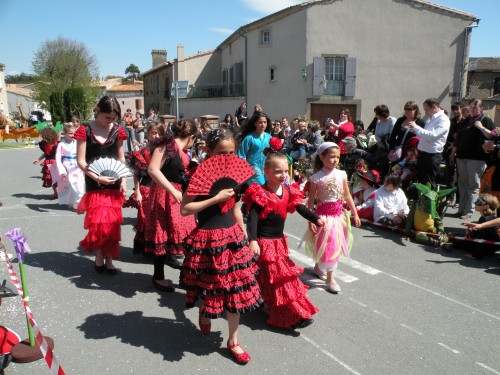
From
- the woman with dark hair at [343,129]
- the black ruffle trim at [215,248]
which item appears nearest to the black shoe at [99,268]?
the black ruffle trim at [215,248]

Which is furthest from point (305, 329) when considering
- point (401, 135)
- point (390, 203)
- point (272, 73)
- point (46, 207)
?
point (272, 73)

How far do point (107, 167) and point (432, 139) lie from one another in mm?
5592

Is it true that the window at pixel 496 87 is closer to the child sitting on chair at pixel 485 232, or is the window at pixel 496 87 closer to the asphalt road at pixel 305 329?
the child sitting on chair at pixel 485 232

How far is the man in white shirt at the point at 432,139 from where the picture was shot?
7.23 metres

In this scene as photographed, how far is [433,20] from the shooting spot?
22.7m

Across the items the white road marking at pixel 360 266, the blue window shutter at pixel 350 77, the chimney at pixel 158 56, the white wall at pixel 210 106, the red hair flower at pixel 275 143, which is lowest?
the white road marking at pixel 360 266

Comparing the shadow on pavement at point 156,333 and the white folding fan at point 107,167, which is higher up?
the white folding fan at point 107,167

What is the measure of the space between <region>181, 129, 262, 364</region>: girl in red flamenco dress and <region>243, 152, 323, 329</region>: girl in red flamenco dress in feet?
1.49

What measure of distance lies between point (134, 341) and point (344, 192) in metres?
2.76

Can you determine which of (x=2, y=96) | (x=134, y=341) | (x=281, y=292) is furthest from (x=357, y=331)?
(x=2, y=96)

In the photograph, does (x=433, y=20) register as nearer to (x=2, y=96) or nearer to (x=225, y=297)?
(x=225, y=297)

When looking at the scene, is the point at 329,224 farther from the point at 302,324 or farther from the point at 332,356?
the point at 332,356

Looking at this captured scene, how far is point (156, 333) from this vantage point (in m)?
3.68

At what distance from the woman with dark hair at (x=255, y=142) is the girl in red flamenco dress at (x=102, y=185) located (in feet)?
7.04
